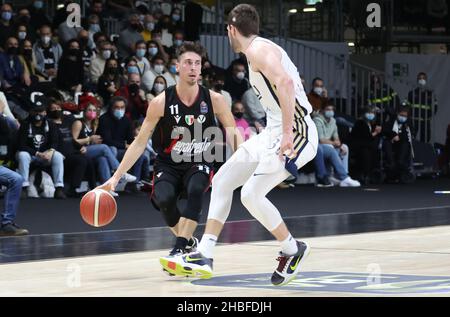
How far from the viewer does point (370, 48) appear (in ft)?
87.5

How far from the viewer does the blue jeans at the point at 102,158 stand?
1664cm

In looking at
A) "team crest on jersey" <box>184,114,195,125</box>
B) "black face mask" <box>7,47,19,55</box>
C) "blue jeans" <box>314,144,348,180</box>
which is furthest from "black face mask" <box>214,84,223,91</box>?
"team crest on jersey" <box>184,114,195,125</box>

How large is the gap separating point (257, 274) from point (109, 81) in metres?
10.5

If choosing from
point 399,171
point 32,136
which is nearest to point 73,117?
point 32,136

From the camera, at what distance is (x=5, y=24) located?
18.6 metres

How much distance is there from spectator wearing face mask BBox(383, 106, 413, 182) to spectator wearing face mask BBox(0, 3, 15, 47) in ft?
24.0

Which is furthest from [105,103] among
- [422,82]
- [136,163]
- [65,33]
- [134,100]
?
[422,82]

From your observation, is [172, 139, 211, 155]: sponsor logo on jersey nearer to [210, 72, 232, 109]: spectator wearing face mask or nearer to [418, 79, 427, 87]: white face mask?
[210, 72, 232, 109]: spectator wearing face mask

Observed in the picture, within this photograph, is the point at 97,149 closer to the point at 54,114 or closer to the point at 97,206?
the point at 54,114

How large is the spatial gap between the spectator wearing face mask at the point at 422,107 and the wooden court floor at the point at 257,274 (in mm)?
12912

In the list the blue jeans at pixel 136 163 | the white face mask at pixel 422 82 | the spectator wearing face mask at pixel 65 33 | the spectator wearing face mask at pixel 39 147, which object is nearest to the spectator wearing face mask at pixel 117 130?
the blue jeans at pixel 136 163

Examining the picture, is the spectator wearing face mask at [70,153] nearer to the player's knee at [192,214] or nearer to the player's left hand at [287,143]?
the player's knee at [192,214]

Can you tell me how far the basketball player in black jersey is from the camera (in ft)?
28.2
